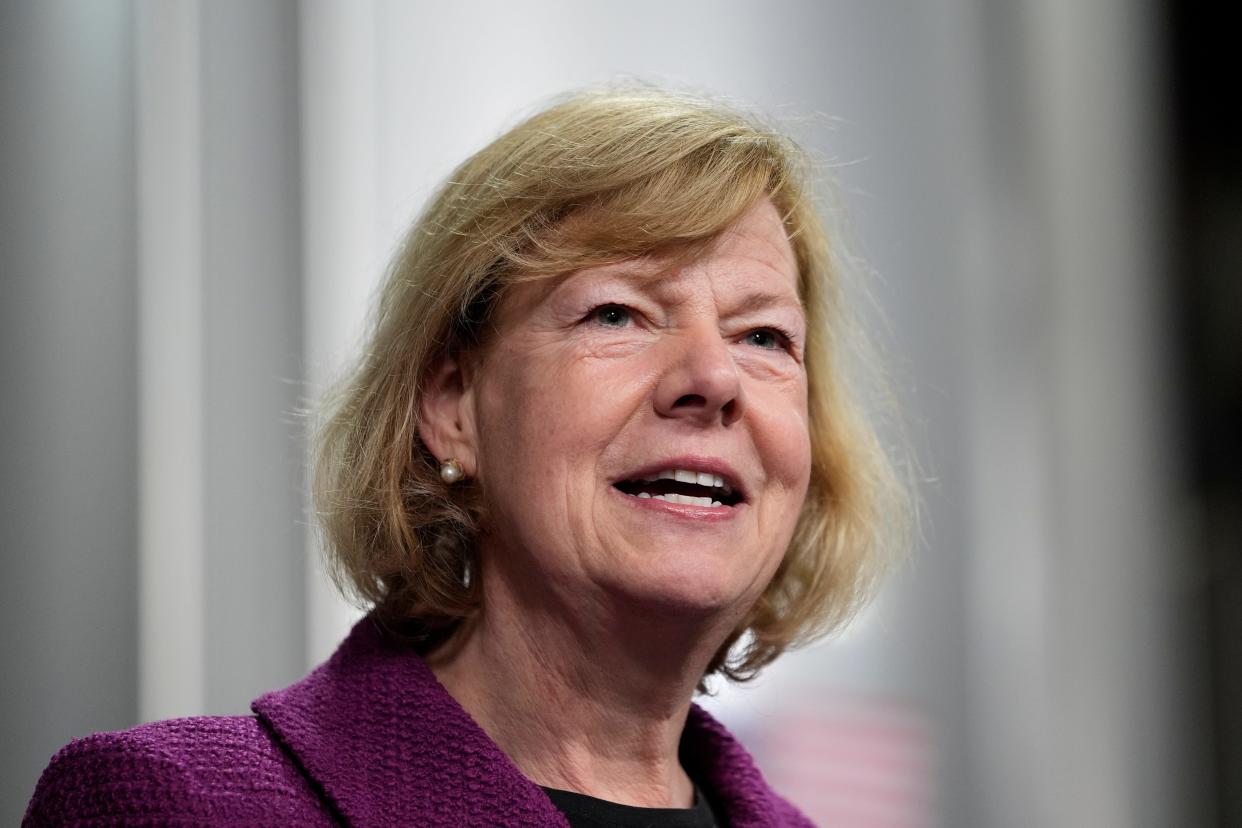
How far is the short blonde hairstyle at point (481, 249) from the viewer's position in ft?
4.15

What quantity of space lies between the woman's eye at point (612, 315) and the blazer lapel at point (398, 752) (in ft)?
1.25

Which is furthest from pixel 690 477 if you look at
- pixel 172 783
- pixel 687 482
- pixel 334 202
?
pixel 334 202

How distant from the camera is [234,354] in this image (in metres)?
1.82

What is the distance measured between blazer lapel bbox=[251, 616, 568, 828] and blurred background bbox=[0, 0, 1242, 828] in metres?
0.47

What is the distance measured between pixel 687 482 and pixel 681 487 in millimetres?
16

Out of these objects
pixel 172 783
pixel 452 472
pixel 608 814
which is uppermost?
pixel 452 472

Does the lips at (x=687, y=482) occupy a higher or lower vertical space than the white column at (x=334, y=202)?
lower

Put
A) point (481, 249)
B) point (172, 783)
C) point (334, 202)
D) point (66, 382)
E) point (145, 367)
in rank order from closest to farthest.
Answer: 1. point (172, 783)
2. point (481, 249)
3. point (66, 382)
4. point (145, 367)
5. point (334, 202)

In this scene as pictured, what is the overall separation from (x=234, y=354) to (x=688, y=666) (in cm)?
89

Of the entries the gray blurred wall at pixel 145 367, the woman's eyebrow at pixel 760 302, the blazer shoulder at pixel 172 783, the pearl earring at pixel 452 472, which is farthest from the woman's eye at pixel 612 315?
the gray blurred wall at pixel 145 367

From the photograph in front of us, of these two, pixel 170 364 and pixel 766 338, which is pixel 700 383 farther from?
pixel 170 364

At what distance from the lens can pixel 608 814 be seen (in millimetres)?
1242

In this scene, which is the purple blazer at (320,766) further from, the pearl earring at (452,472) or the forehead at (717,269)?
the forehead at (717,269)

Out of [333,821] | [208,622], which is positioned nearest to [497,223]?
[333,821]
